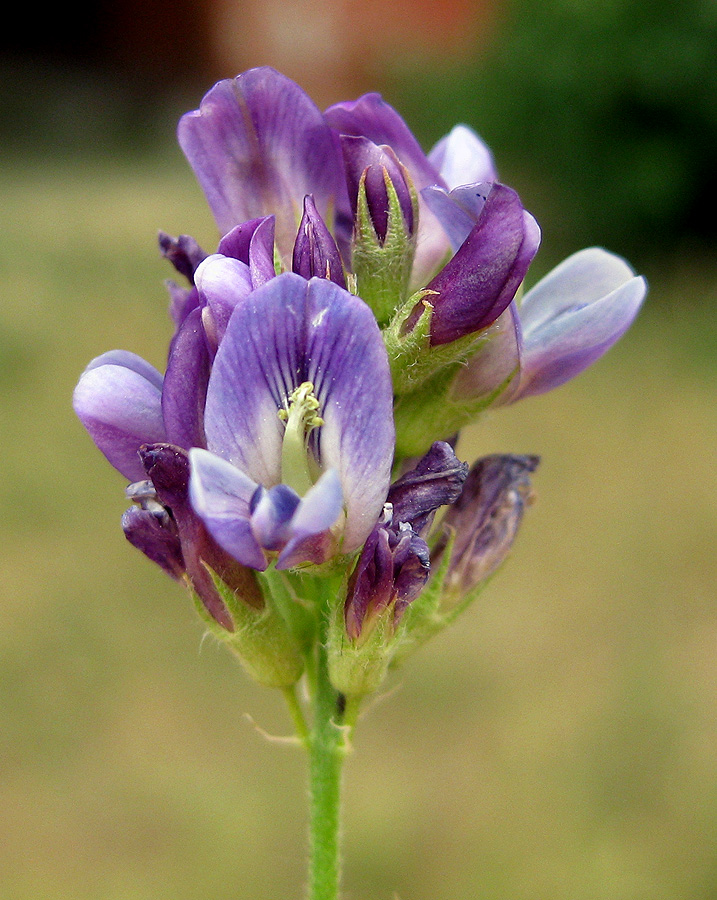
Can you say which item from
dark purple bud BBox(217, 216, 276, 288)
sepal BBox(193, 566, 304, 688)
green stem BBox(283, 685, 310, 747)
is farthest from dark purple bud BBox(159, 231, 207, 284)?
green stem BBox(283, 685, 310, 747)

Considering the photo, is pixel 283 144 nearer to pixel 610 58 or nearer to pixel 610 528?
pixel 610 528

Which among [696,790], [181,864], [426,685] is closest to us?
[181,864]

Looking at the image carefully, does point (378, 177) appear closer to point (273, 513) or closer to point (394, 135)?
→ point (394, 135)

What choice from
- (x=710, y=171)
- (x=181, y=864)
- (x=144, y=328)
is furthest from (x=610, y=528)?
(x=710, y=171)

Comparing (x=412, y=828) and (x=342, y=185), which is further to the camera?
(x=412, y=828)

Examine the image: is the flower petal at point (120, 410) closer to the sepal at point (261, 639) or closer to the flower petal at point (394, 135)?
the sepal at point (261, 639)
